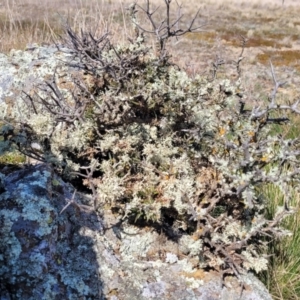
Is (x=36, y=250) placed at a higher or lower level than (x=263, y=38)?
higher

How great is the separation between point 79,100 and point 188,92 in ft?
2.13

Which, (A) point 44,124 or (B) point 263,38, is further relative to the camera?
(B) point 263,38

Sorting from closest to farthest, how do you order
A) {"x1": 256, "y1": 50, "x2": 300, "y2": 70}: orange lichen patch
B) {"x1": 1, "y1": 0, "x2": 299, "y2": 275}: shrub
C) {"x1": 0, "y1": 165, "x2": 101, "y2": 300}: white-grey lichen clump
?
{"x1": 0, "y1": 165, "x2": 101, "y2": 300}: white-grey lichen clump, {"x1": 1, "y1": 0, "x2": 299, "y2": 275}: shrub, {"x1": 256, "y1": 50, "x2": 300, "y2": 70}: orange lichen patch

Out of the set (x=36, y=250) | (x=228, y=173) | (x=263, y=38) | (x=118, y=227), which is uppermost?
(x=228, y=173)

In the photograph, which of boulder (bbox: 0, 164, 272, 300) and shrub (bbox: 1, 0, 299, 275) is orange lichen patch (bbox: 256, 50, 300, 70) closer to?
shrub (bbox: 1, 0, 299, 275)

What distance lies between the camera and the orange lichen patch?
14703 millimetres

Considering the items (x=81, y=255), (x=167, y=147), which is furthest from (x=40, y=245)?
(x=167, y=147)

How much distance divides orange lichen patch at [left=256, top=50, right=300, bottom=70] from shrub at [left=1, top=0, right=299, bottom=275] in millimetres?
12403

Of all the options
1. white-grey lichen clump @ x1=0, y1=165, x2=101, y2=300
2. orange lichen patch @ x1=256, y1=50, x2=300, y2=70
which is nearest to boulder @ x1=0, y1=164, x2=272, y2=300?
white-grey lichen clump @ x1=0, y1=165, x2=101, y2=300

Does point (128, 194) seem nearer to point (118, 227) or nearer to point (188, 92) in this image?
point (118, 227)

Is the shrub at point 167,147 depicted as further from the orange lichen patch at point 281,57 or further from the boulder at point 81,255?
the orange lichen patch at point 281,57

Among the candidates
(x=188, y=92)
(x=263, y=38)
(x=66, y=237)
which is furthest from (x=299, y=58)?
(x=66, y=237)

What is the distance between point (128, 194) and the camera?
233cm

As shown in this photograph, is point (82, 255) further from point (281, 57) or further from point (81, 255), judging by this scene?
point (281, 57)
